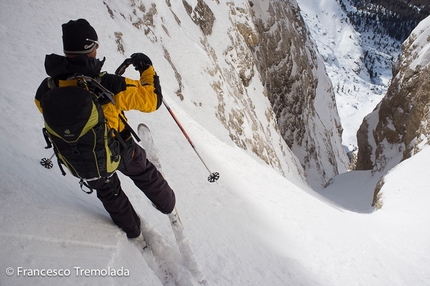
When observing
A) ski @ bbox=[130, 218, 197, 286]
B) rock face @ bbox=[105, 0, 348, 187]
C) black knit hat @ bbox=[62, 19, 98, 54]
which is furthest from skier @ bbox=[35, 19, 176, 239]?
rock face @ bbox=[105, 0, 348, 187]

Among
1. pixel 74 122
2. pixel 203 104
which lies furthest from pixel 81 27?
pixel 203 104

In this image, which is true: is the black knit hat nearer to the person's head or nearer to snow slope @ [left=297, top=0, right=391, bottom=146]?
the person's head

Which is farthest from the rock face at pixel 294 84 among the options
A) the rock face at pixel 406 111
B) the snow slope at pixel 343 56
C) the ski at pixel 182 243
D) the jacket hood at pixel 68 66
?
the snow slope at pixel 343 56

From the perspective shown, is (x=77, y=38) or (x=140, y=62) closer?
(x=77, y=38)

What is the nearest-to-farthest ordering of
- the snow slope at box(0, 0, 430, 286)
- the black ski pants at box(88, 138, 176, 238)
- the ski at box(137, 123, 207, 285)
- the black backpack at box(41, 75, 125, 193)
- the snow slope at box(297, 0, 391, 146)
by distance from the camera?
the black backpack at box(41, 75, 125, 193) → the snow slope at box(0, 0, 430, 286) → the black ski pants at box(88, 138, 176, 238) → the ski at box(137, 123, 207, 285) → the snow slope at box(297, 0, 391, 146)

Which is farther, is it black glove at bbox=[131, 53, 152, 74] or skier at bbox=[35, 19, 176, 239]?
black glove at bbox=[131, 53, 152, 74]

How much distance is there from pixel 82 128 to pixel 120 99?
0.40m

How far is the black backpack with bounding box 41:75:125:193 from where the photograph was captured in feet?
7.54

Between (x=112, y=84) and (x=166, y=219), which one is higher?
(x=112, y=84)

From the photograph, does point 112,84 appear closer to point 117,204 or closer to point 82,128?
point 82,128

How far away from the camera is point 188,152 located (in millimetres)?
7656

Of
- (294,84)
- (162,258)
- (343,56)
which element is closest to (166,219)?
(162,258)

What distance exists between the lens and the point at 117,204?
2.97 meters

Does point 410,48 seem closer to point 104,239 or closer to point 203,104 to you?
point 203,104
